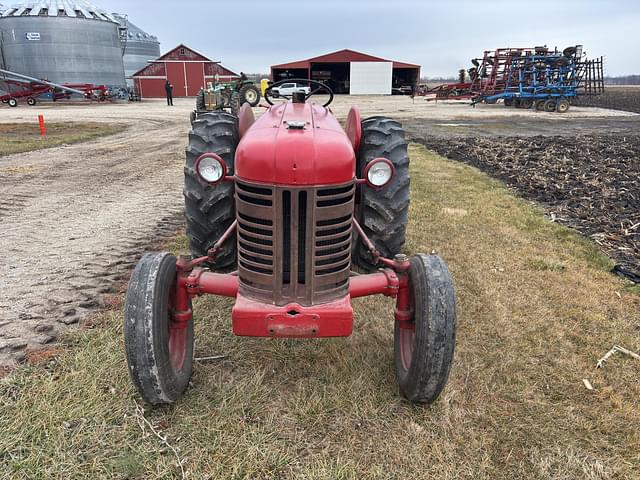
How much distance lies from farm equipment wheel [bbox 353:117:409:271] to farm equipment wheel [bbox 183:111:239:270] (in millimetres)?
961

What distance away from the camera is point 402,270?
2826 millimetres

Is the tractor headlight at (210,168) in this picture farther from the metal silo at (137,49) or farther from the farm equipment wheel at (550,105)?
the metal silo at (137,49)

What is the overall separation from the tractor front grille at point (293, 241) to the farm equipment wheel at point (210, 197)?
94 centimetres

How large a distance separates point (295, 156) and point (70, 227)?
424cm

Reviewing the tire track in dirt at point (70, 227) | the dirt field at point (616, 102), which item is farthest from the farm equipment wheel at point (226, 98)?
the dirt field at point (616, 102)

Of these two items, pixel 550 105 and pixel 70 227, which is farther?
pixel 550 105

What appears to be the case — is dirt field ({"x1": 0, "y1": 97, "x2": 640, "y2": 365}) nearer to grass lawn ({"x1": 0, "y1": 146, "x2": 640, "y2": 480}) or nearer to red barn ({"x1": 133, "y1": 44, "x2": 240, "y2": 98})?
grass lawn ({"x1": 0, "y1": 146, "x2": 640, "y2": 480})

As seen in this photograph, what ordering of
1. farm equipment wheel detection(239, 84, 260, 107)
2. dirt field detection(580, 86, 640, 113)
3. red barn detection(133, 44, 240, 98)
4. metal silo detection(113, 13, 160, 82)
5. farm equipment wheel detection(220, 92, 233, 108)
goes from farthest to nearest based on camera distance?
1. metal silo detection(113, 13, 160, 82)
2. red barn detection(133, 44, 240, 98)
3. dirt field detection(580, 86, 640, 113)
4. farm equipment wheel detection(239, 84, 260, 107)
5. farm equipment wheel detection(220, 92, 233, 108)

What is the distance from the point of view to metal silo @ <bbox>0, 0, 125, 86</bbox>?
35.2 metres

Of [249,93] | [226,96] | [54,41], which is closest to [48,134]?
[226,96]

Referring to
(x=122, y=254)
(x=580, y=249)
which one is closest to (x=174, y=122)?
(x=122, y=254)

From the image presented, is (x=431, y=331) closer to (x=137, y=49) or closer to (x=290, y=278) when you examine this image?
(x=290, y=278)

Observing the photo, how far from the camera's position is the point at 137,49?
5134 centimetres

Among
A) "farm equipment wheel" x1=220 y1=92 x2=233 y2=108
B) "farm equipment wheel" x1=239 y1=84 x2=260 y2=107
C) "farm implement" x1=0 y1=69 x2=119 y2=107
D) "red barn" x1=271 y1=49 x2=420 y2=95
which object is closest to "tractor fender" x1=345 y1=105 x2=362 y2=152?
"farm equipment wheel" x1=220 y1=92 x2=233 y2=108
